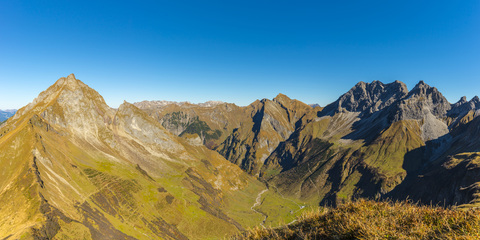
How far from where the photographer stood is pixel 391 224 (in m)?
7.85

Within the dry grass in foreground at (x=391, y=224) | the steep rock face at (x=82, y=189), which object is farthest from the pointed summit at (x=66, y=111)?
the dry grass in foreground at (x=391, y=224)

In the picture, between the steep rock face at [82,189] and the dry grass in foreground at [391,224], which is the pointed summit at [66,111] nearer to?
the steep rock face at [82,189]

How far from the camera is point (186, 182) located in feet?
655

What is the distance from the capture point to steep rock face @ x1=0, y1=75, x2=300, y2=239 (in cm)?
8656

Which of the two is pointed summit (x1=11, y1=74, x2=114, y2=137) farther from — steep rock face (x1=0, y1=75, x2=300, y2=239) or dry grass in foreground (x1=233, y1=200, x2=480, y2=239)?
dry grass in foreground (x1=233, y1=200, x2=480, y2=239)

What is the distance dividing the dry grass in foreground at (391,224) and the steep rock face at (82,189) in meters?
102

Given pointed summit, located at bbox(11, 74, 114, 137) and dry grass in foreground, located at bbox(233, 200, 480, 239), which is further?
pointed summit, located at bbox(11, 74, 114, 137)

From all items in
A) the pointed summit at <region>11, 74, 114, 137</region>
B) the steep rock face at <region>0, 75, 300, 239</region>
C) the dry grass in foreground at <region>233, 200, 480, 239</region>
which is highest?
the pointed summit at <region>11, 74, 114, 137</region>

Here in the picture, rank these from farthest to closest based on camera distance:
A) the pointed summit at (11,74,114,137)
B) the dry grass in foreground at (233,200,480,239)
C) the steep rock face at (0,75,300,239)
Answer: the pointed summit at (11,74,114,137) < the steep rock face at (0,75,300,239) < the dry grass in foreground at (233,200,480,239)

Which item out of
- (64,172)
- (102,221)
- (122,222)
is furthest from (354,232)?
(64,172)

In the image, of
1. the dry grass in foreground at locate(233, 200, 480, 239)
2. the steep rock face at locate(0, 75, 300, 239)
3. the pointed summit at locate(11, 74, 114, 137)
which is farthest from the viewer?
the pointed summit at locate(11, 74, 114, 137)

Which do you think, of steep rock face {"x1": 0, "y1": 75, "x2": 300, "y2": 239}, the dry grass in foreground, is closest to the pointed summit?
steep rock face {"x1": 0, "y1": 75, "x2": 300, "y2": 239}

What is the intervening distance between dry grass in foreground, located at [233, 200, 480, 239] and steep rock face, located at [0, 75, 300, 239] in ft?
335

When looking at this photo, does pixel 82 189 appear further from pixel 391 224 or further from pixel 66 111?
pixel 391 224
